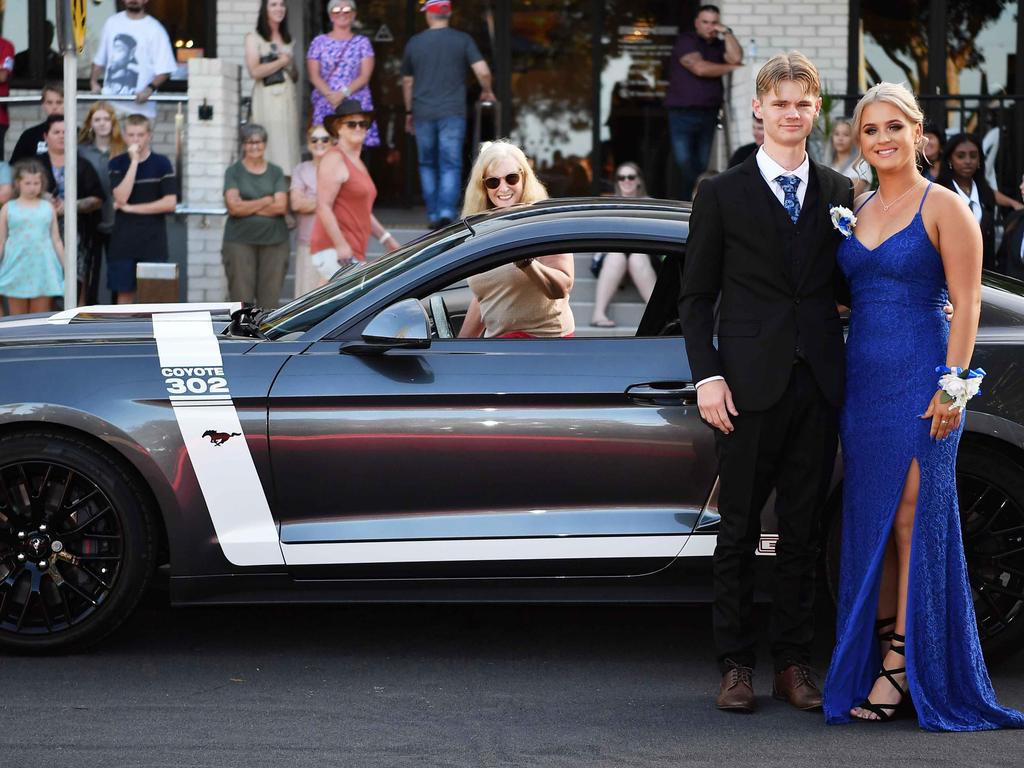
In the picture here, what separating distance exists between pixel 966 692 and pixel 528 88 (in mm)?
10970

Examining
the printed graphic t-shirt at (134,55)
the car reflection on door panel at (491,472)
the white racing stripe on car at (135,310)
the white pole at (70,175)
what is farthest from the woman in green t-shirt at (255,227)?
the car reflection on door panel at (491,472)

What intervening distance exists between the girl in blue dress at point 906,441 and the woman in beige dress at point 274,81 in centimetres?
787

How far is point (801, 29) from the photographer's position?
42.4 feet

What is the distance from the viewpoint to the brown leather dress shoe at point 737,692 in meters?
4.68

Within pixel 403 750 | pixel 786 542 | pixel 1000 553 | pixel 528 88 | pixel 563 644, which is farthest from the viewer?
pixel 528 88

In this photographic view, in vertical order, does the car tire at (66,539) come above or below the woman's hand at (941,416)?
below

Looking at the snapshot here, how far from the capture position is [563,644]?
17.9 feet

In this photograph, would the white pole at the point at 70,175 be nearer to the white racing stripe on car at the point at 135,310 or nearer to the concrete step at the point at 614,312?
the white racing stripe on car at the point at 135,310

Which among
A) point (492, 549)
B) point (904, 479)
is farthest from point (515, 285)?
point (904, 479)

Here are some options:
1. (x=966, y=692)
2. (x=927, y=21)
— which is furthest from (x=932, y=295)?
(x=927, y=21)

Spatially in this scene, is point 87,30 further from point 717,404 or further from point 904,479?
point 904,479

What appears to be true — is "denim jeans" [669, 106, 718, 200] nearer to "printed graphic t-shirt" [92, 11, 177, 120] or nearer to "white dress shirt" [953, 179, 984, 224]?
"white dress shirt" [953, 179, 984, 224]

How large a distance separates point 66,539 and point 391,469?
115cm

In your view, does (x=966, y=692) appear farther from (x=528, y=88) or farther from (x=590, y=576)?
(x=528, y=88)
